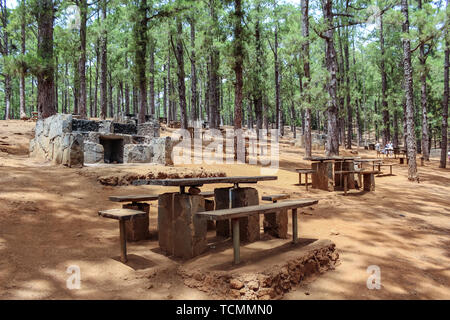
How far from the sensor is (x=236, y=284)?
2.90 metres

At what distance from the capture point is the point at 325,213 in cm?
673

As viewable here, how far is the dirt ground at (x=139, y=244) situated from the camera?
124 inches

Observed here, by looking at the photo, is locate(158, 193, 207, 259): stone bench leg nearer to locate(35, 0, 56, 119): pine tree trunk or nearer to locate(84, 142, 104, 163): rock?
locate(84, 142, 104, 163): rock

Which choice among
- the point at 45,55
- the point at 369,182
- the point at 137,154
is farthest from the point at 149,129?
the point at 369,182

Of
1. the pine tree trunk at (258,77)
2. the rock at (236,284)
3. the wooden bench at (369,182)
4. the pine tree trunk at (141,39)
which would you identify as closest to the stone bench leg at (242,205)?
the rock at (236,284)

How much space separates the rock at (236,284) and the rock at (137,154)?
8.56 metres

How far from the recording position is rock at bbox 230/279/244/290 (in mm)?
2885

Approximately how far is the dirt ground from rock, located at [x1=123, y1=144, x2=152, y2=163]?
2862mm

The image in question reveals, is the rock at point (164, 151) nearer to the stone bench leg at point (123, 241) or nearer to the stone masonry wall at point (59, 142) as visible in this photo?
the stone masonry wall at point (59, 142)

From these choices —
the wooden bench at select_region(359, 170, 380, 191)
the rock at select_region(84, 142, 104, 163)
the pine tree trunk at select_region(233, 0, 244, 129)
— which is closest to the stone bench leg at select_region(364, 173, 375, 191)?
the wooden bench at select_region(359, 170, 380, 191)

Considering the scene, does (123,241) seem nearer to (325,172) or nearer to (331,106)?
(325,172)

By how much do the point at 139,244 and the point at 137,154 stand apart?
673 centimetres
